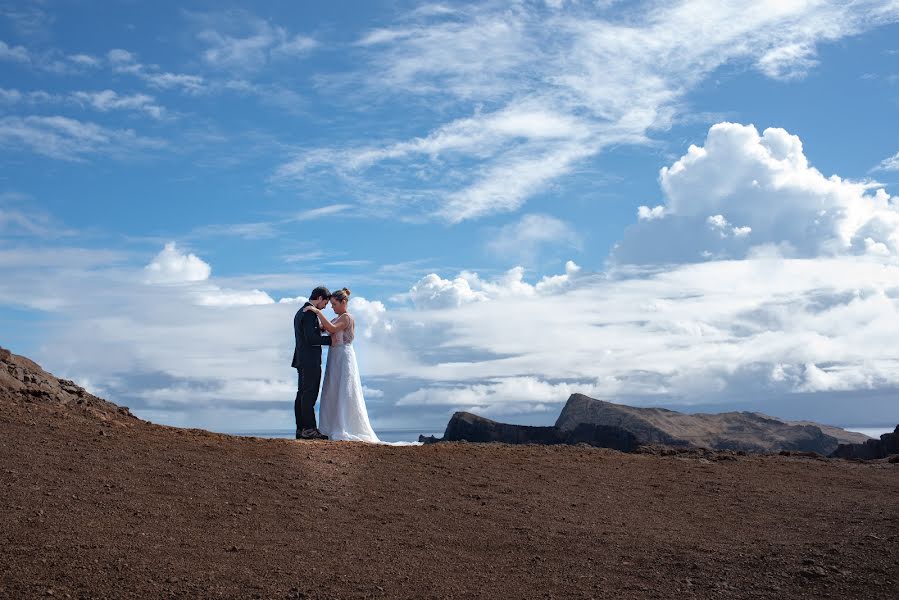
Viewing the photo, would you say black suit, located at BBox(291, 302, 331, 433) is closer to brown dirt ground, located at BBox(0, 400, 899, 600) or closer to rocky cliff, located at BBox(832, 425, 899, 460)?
brown dirt ground, located at BBox(0, 400, 899, 600)

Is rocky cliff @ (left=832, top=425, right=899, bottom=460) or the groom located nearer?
the groom

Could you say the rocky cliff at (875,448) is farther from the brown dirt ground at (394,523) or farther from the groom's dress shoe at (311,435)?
the groom's dress shoe at (311,435)

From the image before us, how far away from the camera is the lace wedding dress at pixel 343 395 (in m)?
18.9

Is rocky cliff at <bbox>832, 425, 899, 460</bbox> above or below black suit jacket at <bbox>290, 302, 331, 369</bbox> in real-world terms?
below

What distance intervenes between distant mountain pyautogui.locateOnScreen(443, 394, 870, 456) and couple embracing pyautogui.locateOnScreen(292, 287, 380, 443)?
10753 mm

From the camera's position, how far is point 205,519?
12281mm

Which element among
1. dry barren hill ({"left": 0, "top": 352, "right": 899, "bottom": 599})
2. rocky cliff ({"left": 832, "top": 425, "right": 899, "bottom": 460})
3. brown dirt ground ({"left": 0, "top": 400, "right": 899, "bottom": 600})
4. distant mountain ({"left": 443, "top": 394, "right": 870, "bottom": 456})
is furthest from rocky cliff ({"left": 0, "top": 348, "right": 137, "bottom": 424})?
rocky cliff ({"left": 832, "top": 425, "right": 899, "bottom": 460})

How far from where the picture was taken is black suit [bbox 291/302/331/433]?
18.8 metres

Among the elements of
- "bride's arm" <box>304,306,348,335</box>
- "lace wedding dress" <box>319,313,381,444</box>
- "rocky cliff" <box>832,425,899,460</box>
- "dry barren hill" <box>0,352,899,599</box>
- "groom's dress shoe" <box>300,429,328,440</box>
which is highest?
"bride's arm" <box>304,306,348,335</box>

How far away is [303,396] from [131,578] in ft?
29.3

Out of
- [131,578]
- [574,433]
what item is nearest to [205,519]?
[131,578]

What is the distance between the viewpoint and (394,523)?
12.9 m

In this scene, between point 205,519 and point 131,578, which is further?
point 205,519

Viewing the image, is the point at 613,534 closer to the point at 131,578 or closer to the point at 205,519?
the point at 205,519
